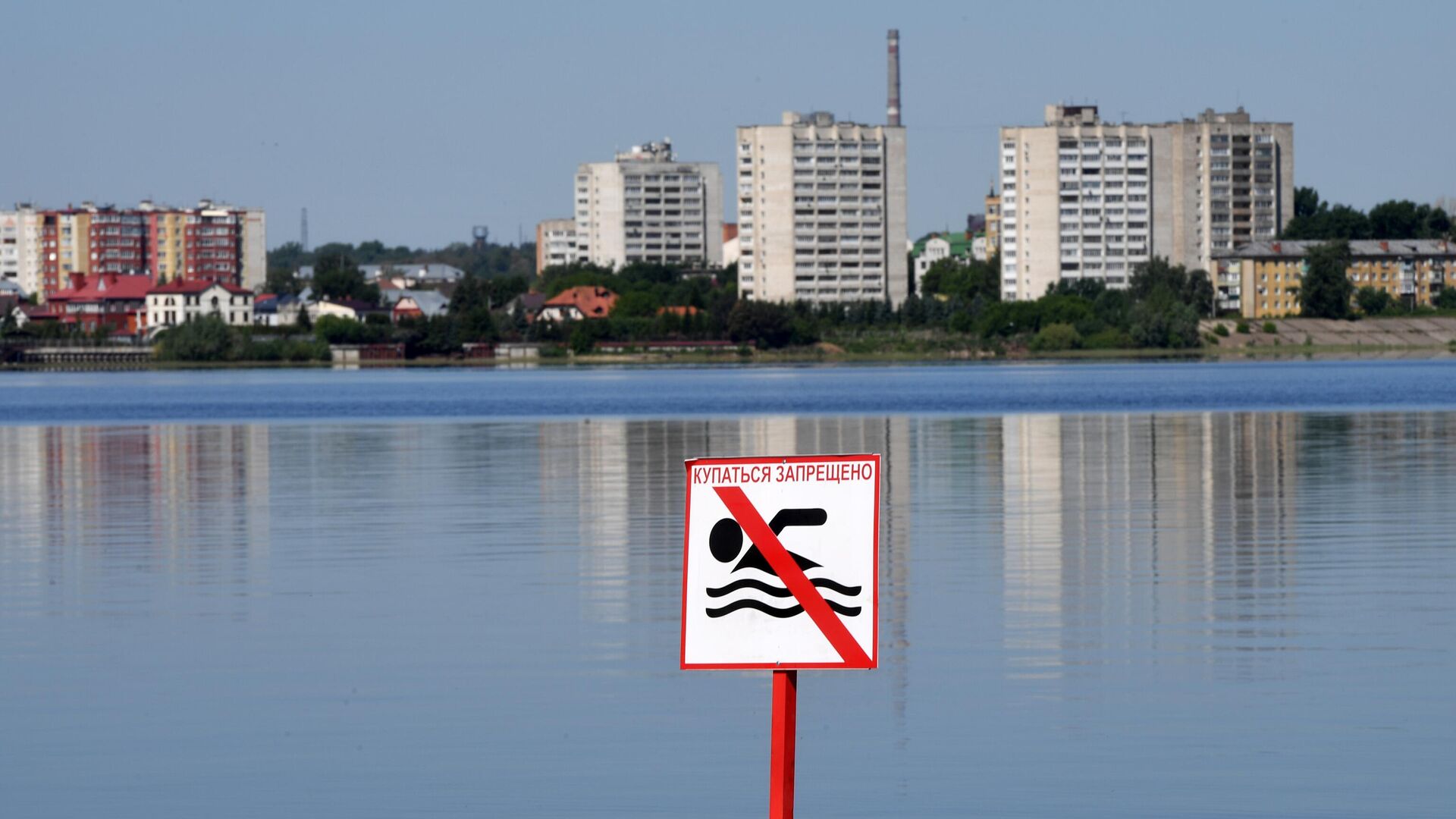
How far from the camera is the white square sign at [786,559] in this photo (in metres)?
4.62

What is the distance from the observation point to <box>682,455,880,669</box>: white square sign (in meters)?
4.62

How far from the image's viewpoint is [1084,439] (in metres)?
30.9

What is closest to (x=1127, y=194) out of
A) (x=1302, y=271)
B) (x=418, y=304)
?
(x=1302, y=271)

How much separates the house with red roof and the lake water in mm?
122176

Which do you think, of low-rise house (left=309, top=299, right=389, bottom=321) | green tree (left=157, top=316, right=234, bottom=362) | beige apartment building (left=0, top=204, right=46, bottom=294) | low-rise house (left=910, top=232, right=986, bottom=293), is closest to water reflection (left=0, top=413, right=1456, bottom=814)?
green tree (left=157, top=316, right=234, bottom=362)

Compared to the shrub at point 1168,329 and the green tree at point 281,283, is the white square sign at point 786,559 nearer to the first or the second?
the shrub at point 1168,329

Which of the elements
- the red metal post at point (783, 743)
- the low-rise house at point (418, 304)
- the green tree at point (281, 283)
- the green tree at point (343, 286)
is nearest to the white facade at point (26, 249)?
the green tree at point (281, 283)

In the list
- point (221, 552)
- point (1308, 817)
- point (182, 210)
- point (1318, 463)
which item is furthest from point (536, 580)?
point (182, 210)

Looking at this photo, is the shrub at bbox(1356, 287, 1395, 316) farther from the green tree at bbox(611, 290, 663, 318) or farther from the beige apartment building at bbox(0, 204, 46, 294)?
the beige apartment building at bbox(0, 204, 46, 294)

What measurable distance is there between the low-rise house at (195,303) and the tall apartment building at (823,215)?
114 ft

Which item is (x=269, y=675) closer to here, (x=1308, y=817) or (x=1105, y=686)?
(x=1105, y=686)

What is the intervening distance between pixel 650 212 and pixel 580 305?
169 feet

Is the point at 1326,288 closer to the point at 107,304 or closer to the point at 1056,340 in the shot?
the point at 1056,340

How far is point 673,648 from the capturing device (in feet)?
35.0
